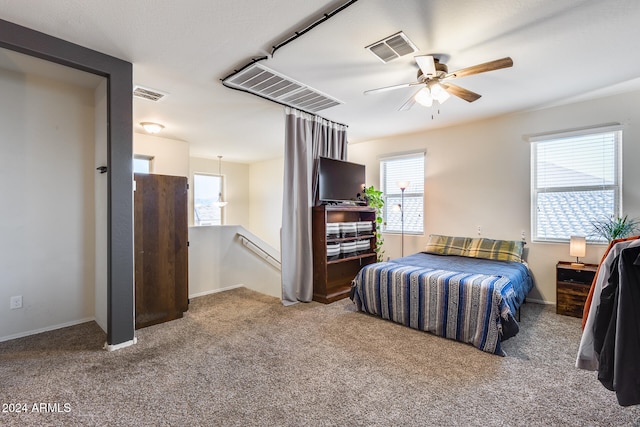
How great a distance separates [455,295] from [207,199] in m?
6.45

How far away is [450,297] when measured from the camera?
8.94 feet

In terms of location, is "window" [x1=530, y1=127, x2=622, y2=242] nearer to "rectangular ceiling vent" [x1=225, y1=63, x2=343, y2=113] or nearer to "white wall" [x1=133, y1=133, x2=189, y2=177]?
"rectangular ceiling vent" [x1=225, y1=63, x2=343, y2=113]

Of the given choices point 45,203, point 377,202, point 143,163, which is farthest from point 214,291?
point 377,202

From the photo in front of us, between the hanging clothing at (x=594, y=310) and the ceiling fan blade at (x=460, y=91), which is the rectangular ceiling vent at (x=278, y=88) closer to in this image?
the ceiling fan blade at (x=460, y=91)

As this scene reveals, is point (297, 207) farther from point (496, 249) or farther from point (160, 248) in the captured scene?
point (496, 249)

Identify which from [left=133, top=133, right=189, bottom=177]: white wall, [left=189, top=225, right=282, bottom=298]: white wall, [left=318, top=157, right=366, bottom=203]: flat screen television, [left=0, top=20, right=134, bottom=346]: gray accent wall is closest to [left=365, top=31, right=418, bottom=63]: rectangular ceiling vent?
[left=318, top=157, right=366, bottom=203]: flat screen television

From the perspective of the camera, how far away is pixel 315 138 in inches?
166

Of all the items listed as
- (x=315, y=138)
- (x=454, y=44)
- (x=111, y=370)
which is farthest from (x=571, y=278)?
(x=111, y=370)

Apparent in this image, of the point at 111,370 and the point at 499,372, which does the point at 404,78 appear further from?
the point at 111,370

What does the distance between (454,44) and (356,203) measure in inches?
103

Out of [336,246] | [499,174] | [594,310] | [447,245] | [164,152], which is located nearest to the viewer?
[594,310]

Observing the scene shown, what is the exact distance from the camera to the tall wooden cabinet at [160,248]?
3102mm

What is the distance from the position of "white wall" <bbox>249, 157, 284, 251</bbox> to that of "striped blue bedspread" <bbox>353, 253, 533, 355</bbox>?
4596 millimetres

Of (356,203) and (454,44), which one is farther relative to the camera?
(356,203)
